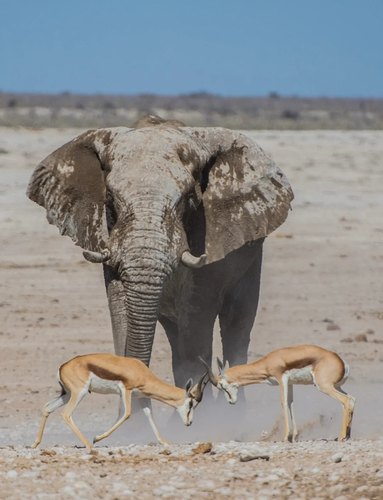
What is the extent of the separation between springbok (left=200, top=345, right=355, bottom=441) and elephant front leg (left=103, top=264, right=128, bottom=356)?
1.50 meters

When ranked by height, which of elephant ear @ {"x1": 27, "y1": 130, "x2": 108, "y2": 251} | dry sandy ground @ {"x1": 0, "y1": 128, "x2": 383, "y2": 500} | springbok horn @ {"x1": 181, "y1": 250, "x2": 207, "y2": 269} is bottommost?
dry sandy ground @ {"x1": 0, "y1": 128, "x2": 383, "y2": 500}

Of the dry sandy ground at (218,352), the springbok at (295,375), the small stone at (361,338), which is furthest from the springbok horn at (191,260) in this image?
the small stone at (361,338)

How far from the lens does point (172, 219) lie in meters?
11.7

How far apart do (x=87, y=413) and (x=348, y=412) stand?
390cm

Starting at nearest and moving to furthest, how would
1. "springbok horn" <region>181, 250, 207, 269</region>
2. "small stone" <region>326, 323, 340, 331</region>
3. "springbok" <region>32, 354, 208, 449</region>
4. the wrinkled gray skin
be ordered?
"springbok" <region>32, 354, 208, 449</region>
the wrinkled gray skin
"springbok horn" <region>181, 250, 207, 269</region>
"small stone" <region>326, 323, 340, 331</region>

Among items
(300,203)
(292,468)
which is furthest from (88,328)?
(300,203)

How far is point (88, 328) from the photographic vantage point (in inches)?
688

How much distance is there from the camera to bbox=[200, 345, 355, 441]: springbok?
1002 cm

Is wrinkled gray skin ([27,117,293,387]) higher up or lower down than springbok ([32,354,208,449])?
higher up

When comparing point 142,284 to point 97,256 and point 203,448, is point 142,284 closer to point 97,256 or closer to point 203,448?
point 97,256

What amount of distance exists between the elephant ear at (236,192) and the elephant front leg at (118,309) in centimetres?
100

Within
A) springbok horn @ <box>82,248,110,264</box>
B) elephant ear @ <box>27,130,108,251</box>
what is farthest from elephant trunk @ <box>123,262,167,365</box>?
elephant ear @ <box>27,130,108,251</box>

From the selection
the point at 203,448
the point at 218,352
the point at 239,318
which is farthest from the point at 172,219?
the point at 218,352

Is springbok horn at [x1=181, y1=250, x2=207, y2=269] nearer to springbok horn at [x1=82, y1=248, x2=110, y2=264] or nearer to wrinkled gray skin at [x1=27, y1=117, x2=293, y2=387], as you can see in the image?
wrinkled gray skin at [x1=27, y1=117, x2=293, y2=387]
